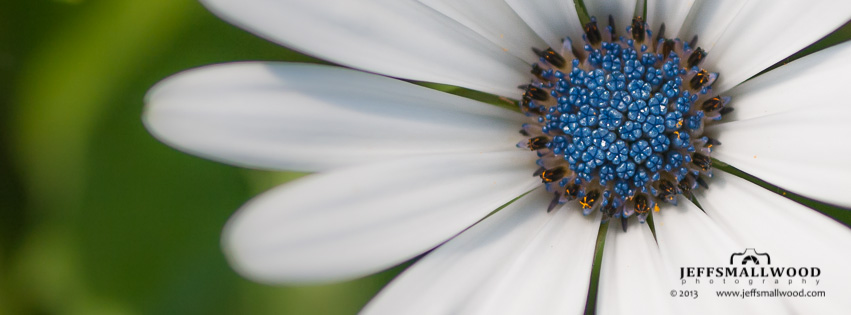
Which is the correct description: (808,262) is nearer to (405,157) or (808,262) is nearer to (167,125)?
(405,157)

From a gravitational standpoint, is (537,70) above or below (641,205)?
above

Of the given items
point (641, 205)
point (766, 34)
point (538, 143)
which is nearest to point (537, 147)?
point (538, 143)

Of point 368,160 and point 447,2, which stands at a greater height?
point 447,2

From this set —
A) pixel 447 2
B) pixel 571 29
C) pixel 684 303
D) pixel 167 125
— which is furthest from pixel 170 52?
pixel 684 303

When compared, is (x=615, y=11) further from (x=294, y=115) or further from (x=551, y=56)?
(x=294, y=115)

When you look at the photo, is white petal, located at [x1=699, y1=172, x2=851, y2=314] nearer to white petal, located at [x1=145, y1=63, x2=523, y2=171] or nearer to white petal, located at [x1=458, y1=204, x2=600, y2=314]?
white petal, located at [x1=458, y1=204, x2=600, y2=314]
